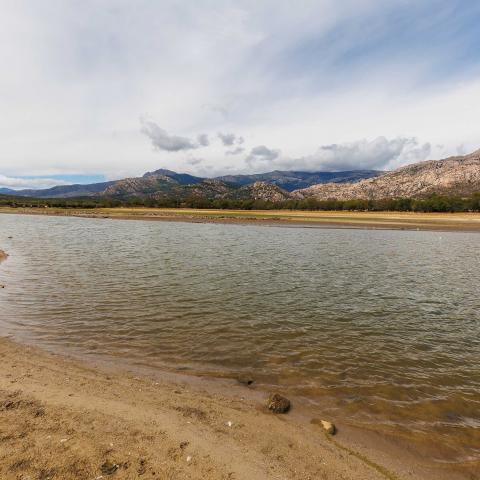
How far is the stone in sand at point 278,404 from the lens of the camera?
8.61m

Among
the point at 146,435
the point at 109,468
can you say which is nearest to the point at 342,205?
the point at 146,435

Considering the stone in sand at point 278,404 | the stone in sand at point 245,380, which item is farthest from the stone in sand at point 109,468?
the stone in sand at point 245,380

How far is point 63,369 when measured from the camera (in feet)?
33.3

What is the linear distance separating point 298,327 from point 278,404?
6043mm

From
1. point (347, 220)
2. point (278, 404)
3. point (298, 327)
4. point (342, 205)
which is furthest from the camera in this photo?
point (342, 205)

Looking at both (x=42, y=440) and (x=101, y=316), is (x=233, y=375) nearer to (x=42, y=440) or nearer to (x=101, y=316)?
(x=42, y=440)

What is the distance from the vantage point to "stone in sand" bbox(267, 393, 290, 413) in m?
8.61

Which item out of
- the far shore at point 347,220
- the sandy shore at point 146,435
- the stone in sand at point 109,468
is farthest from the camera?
the far shore at point 347,220

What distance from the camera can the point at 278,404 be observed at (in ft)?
28.5

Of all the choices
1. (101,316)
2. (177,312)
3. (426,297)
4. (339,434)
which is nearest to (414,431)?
(339,434)

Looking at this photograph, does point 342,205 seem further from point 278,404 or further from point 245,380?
point 278,404

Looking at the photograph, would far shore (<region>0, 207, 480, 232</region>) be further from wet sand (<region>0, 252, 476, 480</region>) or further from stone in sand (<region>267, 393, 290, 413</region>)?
wet sand (<region>0, 252, 476, 480</region>)

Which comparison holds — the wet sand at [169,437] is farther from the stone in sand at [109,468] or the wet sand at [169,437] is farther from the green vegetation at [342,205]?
the green vegetation at [342,205]

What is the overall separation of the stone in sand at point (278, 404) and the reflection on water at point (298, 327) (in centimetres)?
85
